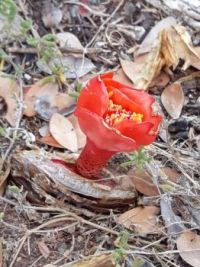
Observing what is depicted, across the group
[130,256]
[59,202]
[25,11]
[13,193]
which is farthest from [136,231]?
[25,11]

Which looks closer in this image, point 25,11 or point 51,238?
point 51,238

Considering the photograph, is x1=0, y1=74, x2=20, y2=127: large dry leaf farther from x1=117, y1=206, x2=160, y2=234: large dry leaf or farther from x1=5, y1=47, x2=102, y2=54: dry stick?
x1=117, y1=206, x2=160, y2=234: large dry leaf

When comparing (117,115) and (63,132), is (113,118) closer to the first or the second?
(117,115)

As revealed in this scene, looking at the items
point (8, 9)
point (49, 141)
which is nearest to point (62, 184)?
point (49, 141)

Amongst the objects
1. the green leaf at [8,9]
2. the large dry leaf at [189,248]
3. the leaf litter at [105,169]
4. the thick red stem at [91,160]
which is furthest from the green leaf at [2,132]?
the large dry leaf at [189,248]

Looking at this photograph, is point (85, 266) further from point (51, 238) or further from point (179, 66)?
point (179, 66)
